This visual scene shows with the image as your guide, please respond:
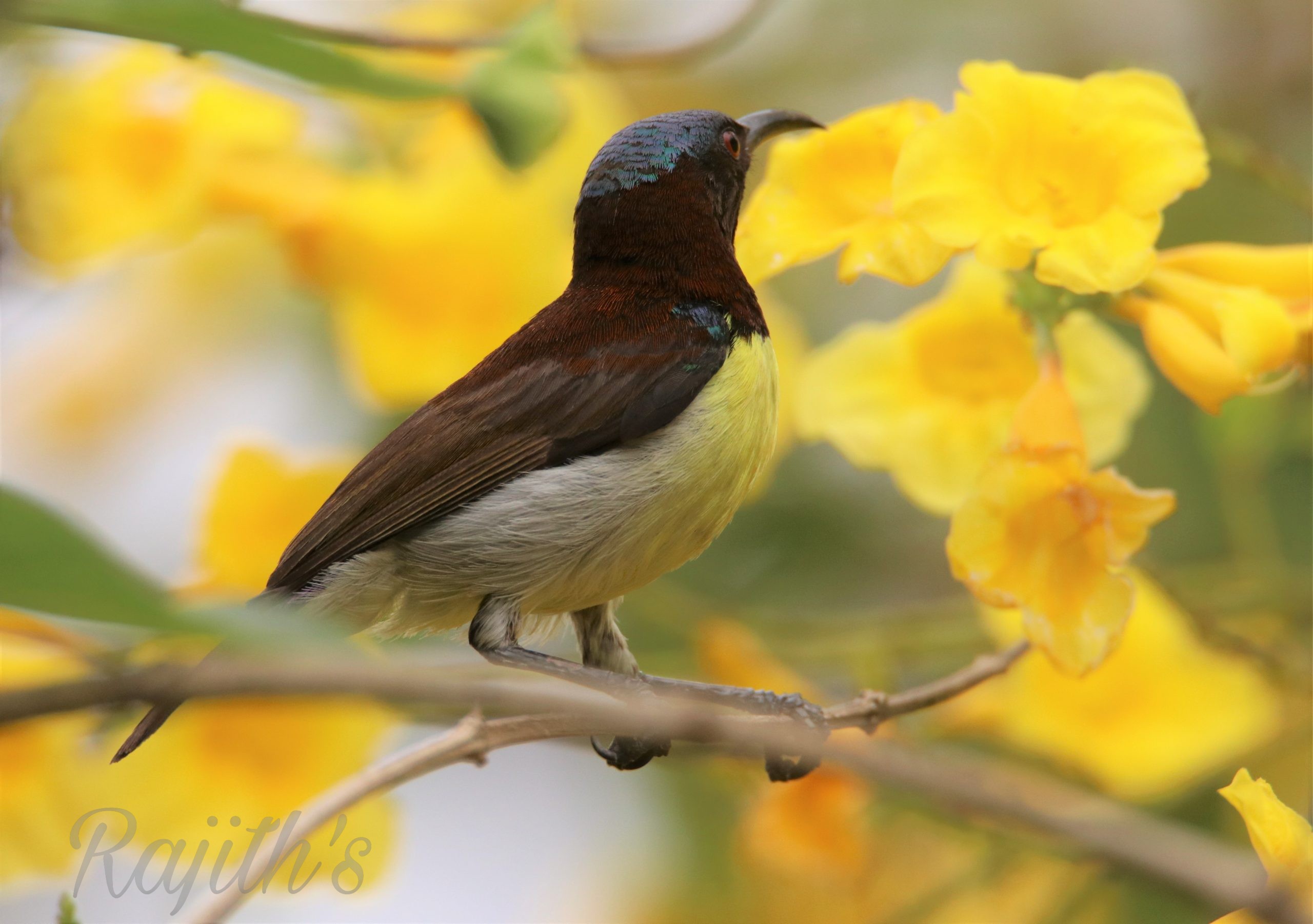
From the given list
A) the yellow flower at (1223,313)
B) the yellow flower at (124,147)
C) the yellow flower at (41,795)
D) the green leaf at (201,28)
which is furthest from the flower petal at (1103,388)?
the yellow flower at (41,795)

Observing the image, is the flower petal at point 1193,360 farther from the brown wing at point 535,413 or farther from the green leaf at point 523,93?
the green leaf at point 523,93

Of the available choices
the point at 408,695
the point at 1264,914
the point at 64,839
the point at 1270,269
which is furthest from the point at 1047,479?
the point at 64,839

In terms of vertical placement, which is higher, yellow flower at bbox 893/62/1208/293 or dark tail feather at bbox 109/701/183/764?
yellow flower at bbox 893/62/1208/293

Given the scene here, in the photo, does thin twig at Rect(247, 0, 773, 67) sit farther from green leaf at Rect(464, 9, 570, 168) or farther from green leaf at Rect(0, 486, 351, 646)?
green leaf at Rect(0, 486, 351, 646)

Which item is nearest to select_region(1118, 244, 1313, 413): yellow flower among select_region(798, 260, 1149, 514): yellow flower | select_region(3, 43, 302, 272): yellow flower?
select_region(798, 260, 1149, 514): yellow flower

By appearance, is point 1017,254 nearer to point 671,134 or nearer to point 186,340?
point 671,134

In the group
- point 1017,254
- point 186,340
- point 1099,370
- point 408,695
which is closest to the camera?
point 408,695
